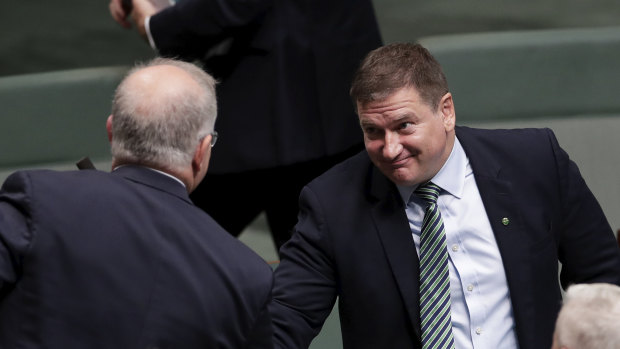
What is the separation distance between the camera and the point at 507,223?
234 cm

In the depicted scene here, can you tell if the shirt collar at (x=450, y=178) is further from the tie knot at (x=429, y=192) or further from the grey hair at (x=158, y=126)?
the grey hair at (x=158, y=126)

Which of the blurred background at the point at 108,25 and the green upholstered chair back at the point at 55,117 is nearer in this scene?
the green upholstered chair back at the point at 55,117

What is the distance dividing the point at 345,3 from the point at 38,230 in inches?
61.3

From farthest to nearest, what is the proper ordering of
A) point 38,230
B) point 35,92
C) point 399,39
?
point 399,39
point 35,92
point 38,230

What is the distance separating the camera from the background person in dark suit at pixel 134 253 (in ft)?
6.12

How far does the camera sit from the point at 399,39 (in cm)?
452

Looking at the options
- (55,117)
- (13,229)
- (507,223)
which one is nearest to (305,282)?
(507,223)

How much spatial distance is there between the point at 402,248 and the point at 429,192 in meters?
0.12

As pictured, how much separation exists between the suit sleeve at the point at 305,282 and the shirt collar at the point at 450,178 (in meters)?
0.17

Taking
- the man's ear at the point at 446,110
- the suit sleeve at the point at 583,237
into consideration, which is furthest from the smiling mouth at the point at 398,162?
the suit sleeve at the point at 583,237

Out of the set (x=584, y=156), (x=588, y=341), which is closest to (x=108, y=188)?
(x=588, y=341)

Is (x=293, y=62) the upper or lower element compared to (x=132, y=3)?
lower

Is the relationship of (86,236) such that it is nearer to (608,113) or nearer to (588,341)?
(588,341)

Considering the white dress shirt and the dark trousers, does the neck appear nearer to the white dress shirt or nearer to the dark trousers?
the white dress shirt
